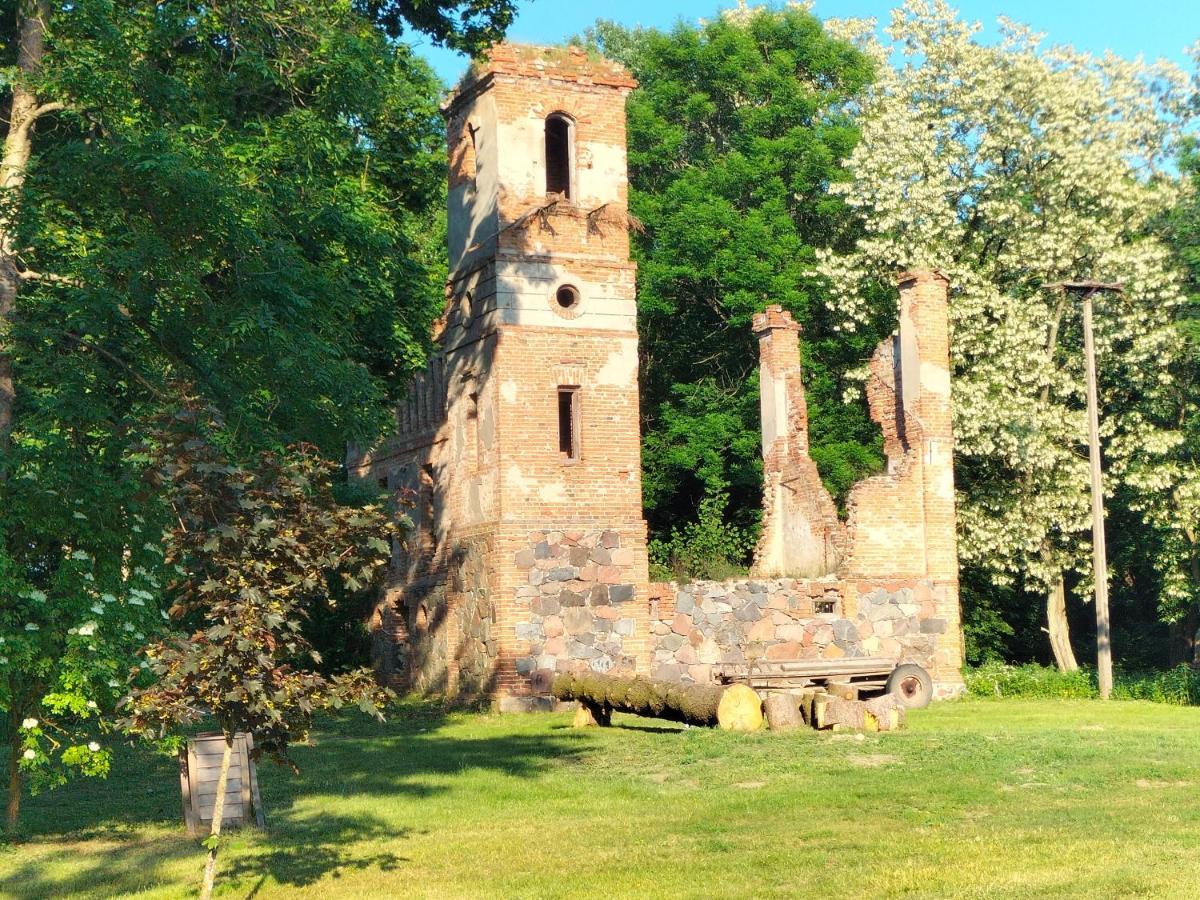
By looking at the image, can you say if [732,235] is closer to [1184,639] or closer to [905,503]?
[905,503]

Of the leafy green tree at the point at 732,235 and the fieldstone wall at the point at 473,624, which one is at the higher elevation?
Answer: the leafy green tree at the point at 732,235

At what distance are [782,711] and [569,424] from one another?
7775mm

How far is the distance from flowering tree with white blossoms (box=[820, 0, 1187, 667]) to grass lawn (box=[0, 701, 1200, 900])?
12283 mm

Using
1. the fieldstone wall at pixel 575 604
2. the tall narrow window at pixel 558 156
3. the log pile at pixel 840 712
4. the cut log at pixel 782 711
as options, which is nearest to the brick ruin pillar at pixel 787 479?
the fieldstone wall at pixel 575 604

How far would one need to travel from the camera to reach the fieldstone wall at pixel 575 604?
24156 millimetres

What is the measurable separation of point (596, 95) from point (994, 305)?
33.2 feet

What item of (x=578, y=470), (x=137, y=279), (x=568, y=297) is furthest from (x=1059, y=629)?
(x=137, y=279)

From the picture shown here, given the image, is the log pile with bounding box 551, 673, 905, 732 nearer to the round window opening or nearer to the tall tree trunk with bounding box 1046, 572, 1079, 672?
the round window opening

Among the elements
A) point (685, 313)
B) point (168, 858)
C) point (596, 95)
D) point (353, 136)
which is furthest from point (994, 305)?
point (168, 858)

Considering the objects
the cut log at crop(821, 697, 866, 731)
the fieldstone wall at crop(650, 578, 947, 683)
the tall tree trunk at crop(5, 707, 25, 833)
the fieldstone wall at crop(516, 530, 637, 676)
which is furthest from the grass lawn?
the fieldstone wall at crop(650, 578, 947, 683)

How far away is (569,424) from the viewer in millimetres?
25453

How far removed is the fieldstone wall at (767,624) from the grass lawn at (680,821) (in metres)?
5.59

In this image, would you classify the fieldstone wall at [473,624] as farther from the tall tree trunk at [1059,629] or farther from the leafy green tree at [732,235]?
the tall tree trunk at [1059,629]

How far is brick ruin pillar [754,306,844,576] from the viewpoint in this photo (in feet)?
87.2
